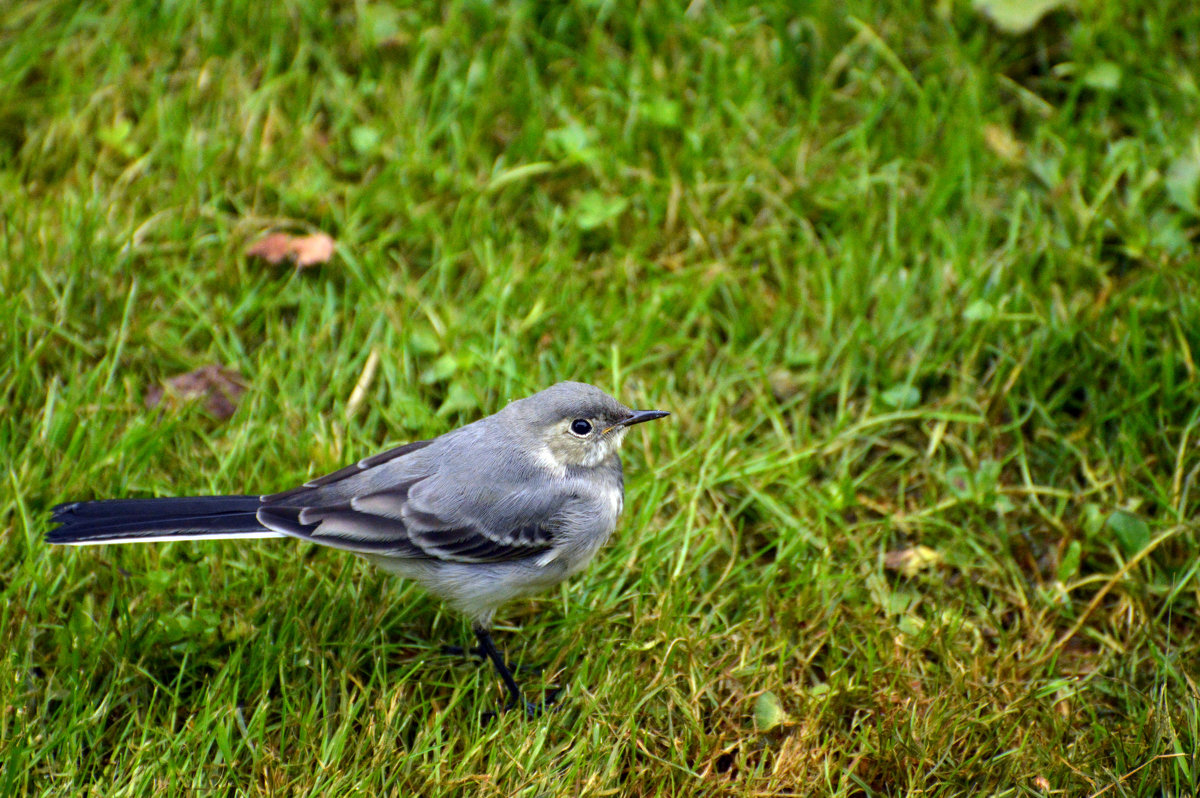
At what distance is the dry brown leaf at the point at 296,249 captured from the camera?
A: 5332 mm

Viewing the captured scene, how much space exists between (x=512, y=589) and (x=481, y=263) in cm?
206

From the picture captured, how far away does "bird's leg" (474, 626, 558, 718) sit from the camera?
391 cm

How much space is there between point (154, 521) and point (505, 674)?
1.33m

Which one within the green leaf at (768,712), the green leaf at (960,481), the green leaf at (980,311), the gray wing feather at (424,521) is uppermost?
the gray wing feather at (424,521)

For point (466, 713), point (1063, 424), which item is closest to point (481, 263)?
point (466, 713)

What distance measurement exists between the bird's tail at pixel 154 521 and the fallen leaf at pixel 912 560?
2.41m

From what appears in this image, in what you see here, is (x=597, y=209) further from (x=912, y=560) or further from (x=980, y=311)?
(x=912, y=560)

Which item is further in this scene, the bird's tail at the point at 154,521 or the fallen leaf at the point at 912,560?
the fallen leaf at the point at 912,560

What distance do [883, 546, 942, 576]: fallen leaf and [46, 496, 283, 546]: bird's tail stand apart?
2.41m

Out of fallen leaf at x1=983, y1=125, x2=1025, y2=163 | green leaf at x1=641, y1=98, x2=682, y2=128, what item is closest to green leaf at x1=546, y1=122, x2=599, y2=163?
green leaf at x1=641, y1=98, x2=682, y2=128

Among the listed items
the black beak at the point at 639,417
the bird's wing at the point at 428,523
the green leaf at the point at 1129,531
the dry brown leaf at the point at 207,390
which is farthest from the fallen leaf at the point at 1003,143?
the dry brown leaf at the point at 207,390

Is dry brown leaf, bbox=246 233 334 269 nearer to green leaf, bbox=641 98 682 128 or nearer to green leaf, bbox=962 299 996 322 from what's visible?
green leaf, bbox=641 98 682 128

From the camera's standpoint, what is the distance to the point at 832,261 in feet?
17.6

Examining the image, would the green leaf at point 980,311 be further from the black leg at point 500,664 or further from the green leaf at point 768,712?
the black leg at point 500,664
